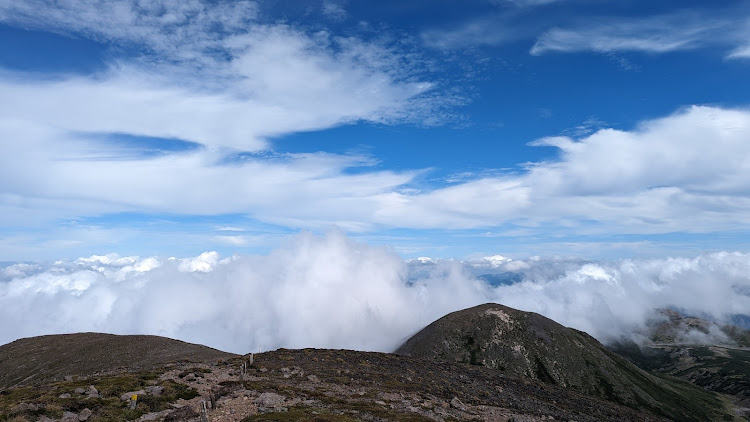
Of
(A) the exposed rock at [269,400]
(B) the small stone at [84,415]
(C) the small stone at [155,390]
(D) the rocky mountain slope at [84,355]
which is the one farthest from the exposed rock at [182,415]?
(D) the rocky mountain slope at [84,355]

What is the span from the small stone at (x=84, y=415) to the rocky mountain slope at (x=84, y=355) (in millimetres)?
67404

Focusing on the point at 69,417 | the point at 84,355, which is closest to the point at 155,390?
the point at 69,417

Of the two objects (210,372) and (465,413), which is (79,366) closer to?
(210,372)

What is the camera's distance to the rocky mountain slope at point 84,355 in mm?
106562

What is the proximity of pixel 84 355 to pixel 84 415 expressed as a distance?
359ft

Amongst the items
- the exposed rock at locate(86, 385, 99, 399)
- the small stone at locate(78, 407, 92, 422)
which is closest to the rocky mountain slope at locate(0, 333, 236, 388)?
the exposed rock at locate(86, 385, 99, 399)

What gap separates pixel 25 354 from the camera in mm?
130375

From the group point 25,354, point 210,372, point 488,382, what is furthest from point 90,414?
point 25,354

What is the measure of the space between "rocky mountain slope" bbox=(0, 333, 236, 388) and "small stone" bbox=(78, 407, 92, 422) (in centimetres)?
6740

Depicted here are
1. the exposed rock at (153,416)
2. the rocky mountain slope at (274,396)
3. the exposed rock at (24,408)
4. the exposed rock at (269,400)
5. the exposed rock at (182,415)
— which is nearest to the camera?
the exposed rock at (24,408)

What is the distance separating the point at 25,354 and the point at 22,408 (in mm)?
136208

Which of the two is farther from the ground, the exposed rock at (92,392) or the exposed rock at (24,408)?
the exposed rock at (24,408)

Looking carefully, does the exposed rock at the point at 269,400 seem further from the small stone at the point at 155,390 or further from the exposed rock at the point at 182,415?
the small stone at the point at 155,390

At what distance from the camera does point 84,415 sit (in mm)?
35250
